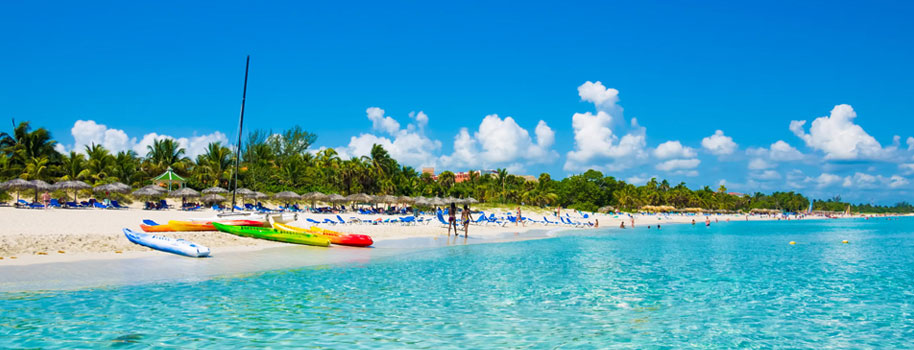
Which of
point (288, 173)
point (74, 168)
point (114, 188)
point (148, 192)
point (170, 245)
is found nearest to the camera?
point (170, 245)

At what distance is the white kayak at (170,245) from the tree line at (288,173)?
84.0 ft

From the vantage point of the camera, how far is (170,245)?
1588 centimetres

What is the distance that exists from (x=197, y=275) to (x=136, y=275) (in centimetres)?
128

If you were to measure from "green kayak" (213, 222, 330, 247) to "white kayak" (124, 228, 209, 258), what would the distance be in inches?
162

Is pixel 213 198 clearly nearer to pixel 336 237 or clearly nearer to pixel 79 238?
pixel 336 237

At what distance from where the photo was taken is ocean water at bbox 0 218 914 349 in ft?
24.6

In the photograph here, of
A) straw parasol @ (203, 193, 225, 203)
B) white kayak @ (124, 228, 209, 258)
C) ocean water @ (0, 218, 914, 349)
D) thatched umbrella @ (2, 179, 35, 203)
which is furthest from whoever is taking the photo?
straw parasol @ (203, 193, 225, 203)

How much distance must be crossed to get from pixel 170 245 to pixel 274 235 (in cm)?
491

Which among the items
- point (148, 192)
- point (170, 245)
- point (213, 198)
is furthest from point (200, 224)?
point (213, 198)

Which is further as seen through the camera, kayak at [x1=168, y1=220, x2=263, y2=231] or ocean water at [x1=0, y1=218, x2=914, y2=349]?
kayak at [x1=168, y1=220, x2=263, y2=231]

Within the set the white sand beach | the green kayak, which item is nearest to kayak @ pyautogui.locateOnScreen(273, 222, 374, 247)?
the green kayak

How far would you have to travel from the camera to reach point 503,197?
3196 inches

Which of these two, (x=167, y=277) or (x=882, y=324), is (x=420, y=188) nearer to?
(x=167, y=277)

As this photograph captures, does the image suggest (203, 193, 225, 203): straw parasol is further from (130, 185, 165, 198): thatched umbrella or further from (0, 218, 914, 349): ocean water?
(0, 218, 914, 349): ocean water
